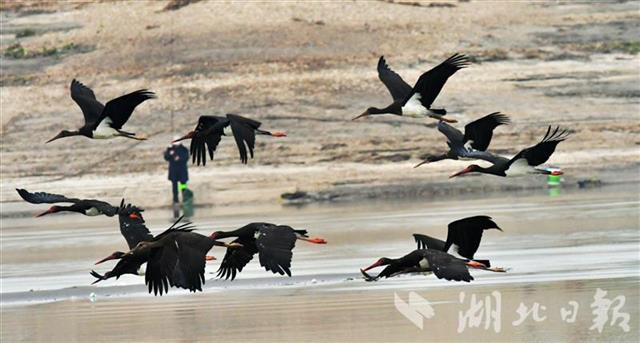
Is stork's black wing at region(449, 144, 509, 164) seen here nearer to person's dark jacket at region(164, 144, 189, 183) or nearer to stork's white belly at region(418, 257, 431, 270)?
stork's white belly at region(418, 257, 431, 270)

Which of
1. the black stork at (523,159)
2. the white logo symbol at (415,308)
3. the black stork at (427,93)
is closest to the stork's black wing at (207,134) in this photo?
the black stork at (427,93)

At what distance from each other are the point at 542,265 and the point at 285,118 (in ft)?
63.2

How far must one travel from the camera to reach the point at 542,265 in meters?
23.6

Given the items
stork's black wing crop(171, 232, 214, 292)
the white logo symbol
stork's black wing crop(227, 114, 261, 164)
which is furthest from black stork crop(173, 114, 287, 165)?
the white logo symbol

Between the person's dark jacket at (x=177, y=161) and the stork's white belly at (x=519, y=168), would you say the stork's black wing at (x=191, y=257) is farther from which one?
the person's dark jacket at (x=177, y=161)

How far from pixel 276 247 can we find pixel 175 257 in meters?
1.12

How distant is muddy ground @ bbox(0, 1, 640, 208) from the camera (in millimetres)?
39844

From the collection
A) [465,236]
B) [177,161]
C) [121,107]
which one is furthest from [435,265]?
[177,161]

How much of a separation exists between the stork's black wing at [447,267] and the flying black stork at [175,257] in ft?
6.55

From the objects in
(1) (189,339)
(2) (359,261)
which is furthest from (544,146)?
(2) (359,261)

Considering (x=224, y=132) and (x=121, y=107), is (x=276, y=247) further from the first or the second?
(x=121, y=107)

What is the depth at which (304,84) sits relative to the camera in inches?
1741

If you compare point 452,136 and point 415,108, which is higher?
point 415,108

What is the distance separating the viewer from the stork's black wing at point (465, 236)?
56.7 feet
